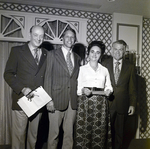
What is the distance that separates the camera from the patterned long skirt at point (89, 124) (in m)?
2.07

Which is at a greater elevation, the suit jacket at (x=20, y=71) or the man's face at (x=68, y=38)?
the man's face at (x=68, y=38)

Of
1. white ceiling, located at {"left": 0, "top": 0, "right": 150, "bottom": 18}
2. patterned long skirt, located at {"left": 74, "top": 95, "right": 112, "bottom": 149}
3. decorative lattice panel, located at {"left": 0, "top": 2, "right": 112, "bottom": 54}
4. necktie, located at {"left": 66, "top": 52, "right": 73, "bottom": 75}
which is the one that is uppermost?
white ceiling, located at {"left": 0, "top": 0, "right": 150, "bottom": 18}

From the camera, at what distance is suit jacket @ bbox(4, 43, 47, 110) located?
1946 mm

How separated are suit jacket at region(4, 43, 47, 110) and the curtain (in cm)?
84

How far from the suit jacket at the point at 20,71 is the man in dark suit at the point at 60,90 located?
13cm

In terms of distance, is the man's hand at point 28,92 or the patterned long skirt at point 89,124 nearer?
the man's hand at point 28,92

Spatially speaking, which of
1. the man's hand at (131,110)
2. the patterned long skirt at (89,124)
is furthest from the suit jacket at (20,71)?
the man's hand at (131,110)

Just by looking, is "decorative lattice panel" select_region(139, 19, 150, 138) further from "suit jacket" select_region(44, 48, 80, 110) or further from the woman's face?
"suit jacket" select_region(44, 48, 80, 110)

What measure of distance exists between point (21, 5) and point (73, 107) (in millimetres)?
1758

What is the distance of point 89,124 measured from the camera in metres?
2.08

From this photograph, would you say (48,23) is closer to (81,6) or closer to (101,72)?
(81,6)

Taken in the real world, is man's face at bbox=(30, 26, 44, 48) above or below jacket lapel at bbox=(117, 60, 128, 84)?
above

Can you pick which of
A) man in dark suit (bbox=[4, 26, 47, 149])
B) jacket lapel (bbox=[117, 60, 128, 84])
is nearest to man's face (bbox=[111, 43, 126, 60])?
jacket lapel (bbox=[117, 60, 128, 84])

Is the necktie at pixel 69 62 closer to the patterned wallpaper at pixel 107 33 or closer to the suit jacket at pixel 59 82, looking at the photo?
the suit jacket at pixel 59 82
